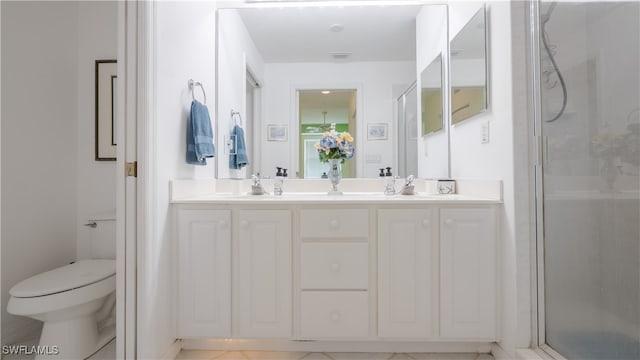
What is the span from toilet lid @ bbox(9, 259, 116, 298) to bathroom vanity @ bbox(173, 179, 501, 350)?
0.45 meters

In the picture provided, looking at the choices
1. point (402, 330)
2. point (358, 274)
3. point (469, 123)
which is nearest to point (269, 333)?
point (358, 274)

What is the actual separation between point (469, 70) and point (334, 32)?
34.6 inches

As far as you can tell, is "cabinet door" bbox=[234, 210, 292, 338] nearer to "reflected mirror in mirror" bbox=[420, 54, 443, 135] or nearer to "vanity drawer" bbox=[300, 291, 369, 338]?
"vanity drawer" bbox=[300, 291, 369, 338]

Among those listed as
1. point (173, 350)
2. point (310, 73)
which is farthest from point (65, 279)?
point (310, 73)

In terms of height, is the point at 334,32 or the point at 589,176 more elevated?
the point at 334,32

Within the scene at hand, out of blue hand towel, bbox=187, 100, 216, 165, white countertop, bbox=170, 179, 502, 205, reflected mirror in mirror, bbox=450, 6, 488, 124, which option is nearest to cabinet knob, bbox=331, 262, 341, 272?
white countertop, bbox=170, 179, 502, 205

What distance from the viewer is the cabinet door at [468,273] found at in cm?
148

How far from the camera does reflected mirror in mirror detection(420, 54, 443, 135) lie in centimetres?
204

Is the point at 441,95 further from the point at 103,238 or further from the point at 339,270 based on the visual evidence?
the point at 103,238

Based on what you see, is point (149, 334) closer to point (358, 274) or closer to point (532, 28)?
point (358, 274)

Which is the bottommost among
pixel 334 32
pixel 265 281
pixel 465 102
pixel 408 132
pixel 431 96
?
pixel 265 281

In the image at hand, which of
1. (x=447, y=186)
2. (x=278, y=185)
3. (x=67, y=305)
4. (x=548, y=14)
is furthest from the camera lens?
(x=278, y=185)

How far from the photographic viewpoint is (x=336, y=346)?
5.25 ft

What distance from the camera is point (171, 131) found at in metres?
1.56
